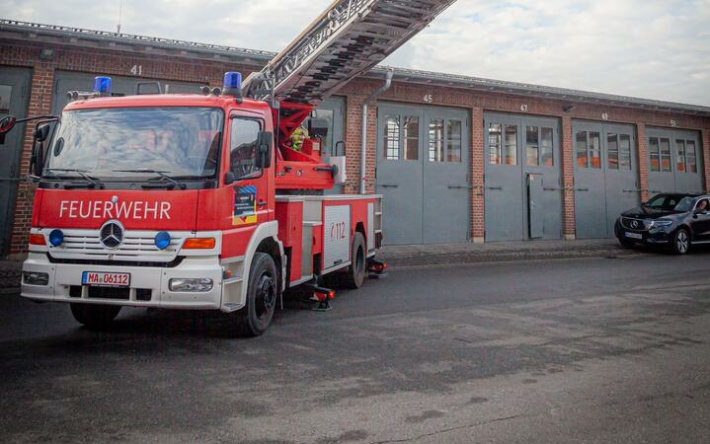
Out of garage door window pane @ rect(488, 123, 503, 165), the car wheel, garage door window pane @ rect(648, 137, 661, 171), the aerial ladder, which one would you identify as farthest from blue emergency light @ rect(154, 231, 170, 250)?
garage door window pane @ rect(648, 137, 661, 171)

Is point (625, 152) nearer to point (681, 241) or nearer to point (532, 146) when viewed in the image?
point (532, 146)

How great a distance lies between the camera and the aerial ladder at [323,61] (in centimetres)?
692

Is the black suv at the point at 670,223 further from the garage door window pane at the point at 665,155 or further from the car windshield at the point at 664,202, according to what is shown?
the garage door window pane at the point at 665,155

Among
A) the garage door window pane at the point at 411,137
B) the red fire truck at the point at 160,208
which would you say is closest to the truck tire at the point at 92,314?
the red fire truck at the point at 160,208

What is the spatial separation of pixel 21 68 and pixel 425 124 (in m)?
10.8

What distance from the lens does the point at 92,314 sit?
18.3 ft

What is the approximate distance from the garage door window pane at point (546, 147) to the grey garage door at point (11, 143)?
1567cm

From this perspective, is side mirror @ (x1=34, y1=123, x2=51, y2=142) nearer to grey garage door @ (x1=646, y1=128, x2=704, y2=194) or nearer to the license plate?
the license plate

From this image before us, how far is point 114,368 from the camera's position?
428cm

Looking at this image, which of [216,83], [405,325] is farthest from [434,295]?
[216,83]

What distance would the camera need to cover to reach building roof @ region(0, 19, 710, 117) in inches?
430

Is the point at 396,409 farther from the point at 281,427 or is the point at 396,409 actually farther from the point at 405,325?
the point at 405,325

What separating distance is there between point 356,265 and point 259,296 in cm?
356

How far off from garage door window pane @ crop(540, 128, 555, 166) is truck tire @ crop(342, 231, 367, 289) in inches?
441
